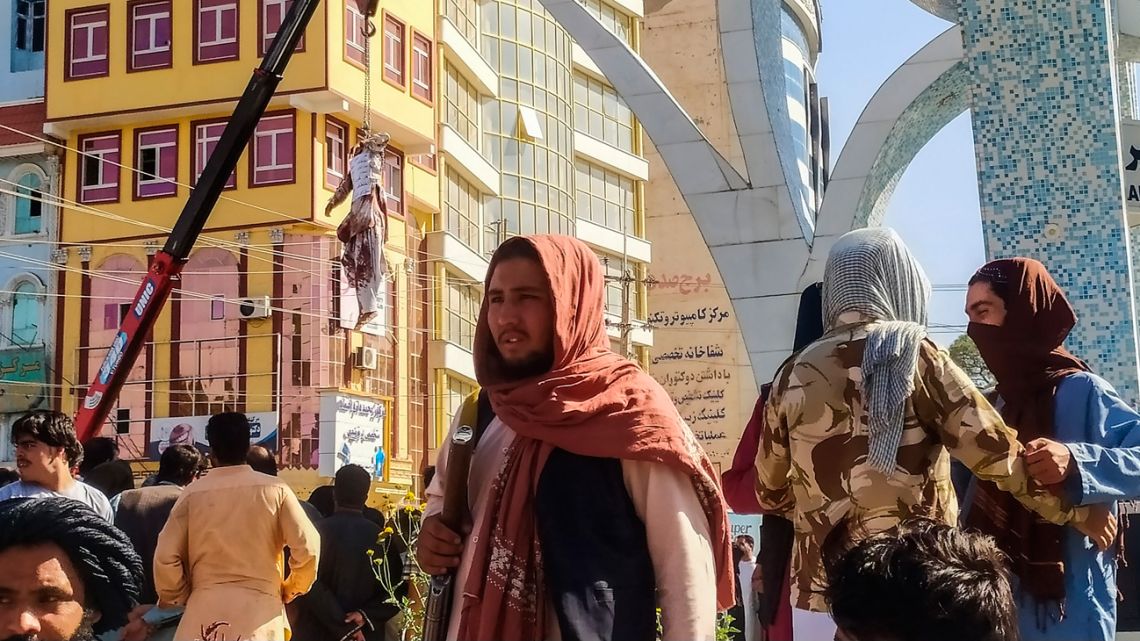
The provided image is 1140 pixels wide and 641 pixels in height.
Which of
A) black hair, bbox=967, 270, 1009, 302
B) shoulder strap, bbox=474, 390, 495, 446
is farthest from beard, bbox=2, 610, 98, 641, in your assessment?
black hair, bbox=967, 270, 1009, 302

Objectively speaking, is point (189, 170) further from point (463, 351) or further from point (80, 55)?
point (463, 351)

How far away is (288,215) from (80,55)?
12.7 ft

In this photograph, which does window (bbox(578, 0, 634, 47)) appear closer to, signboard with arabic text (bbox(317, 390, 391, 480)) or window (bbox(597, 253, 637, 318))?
window (bbox(597, 253, 637, 318))

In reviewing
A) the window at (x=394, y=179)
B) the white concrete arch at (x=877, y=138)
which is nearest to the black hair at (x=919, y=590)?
the white concrete arch at (x=877, y=138)

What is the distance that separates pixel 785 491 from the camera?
2.84 metres

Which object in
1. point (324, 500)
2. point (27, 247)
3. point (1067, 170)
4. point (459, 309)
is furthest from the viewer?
point (459, 309)

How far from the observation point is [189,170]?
2008cm

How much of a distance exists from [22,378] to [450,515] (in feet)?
64.9

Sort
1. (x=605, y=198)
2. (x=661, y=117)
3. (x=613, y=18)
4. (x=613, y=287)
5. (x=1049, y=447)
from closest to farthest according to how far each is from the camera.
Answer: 1. (x=1049, y=447)
2. (x=661, y=117)
3. (x=605, y=198)
4. (x=613, y=287)
5. (x=613, y=18)

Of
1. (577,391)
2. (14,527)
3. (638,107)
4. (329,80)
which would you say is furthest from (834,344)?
(329,80)

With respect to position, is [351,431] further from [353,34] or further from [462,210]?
[353,34]

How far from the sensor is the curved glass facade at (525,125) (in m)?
25.6

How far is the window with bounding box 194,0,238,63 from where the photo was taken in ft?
65.7

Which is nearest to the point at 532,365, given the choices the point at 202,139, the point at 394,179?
the point at 202,139
